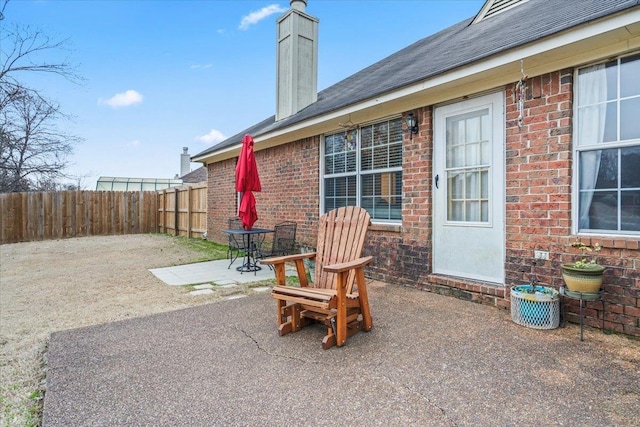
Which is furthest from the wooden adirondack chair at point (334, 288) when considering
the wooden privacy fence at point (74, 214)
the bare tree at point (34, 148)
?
the wooden privacy fence at point (74, 214)

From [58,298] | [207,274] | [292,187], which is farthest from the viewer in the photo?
[292,187]

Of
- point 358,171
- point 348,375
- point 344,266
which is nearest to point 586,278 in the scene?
point 344,266

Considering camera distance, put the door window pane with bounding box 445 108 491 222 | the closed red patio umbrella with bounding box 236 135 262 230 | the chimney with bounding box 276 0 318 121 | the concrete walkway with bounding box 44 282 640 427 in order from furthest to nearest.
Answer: the chimney with bounding box 276 0 318 121, the closed red patio umbrella with bounding box 236 135 262 230, the door window pane with bounding box 445 108 491 222, the concrete walkway with bounding box 44 282 640 427

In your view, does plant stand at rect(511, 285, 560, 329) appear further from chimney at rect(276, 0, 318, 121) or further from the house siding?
chimney at rect(276, 0, 318, 121)

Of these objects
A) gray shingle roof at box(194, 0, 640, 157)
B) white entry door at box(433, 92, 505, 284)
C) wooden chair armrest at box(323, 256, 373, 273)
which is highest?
gray shingle roof at box(194, 0, 640, 157)

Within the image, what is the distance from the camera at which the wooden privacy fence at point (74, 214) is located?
11.8 m

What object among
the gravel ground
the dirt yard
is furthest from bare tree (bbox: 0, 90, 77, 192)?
the gravel ground

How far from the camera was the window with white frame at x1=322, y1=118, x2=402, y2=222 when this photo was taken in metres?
5.10

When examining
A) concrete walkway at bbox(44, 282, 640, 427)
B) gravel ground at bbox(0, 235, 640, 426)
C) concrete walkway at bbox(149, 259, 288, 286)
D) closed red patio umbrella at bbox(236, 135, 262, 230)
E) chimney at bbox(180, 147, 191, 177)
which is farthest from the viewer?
chimney at bbox(180, 147, 191, 177)

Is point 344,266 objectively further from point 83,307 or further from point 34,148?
point 34,148

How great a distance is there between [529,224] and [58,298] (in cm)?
577

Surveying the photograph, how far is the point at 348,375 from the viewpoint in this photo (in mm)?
2395

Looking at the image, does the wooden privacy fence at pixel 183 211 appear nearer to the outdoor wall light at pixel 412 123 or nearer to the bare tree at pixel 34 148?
the bare tree at pixel 34 148

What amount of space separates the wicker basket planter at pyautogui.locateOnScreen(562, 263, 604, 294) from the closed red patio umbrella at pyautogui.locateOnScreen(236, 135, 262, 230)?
4693mm
